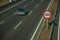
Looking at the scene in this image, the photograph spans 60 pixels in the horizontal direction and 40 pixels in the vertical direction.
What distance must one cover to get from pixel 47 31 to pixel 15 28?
15.8 ft

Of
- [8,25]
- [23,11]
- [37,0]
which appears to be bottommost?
[37,0]

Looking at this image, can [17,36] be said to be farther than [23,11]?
No

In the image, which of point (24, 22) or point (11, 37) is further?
point (24, 22)

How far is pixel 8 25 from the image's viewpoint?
28.2 metres

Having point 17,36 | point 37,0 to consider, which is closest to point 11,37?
point 17,36

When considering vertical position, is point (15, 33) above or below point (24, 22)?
above

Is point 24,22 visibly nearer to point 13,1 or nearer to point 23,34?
point 23,34

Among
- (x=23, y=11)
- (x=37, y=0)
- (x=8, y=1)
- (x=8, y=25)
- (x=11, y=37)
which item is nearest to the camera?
(x=11, y=37)

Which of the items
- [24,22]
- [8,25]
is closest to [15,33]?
[8,25]

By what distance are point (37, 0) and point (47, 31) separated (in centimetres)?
4064

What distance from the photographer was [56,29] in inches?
949

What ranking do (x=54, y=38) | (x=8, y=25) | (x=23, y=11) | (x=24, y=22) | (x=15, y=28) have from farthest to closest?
(x=23, y=11) → (x=24, y=22) → (x=8, y=25) → (x=15, y=28) → (x=54, y=38)

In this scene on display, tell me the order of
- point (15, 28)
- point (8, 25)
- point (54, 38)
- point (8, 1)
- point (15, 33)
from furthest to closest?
point (8, 1), point (8, 25), point (15, 28), point (15, 33), point (54, 38)

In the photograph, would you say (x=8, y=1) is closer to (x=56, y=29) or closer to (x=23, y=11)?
(x=23, y=11)
